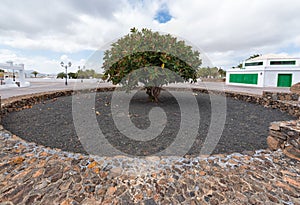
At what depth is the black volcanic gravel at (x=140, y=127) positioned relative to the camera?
3.10 m

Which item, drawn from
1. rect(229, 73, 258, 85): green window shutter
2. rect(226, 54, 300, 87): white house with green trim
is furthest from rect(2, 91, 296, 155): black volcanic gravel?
rect(229, 73, 258, 85): green window shutter

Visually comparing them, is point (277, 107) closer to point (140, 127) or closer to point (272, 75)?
point (140, 127)

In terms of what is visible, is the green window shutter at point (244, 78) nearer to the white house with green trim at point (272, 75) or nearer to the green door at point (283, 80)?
the white house with green trim at point (272, 75)

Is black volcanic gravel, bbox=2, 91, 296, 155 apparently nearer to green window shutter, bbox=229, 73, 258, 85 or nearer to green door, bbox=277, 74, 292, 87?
green window shutter, bbox=229, 73, 258, 85

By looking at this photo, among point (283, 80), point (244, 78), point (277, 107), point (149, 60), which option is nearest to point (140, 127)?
point (149, 60)

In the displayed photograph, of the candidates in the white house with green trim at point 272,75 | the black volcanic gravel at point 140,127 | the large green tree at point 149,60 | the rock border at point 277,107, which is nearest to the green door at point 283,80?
the white house with green trim at point 272,75

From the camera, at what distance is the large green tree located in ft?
16.0

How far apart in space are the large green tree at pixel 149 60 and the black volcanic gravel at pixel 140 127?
119cm

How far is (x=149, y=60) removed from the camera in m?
4.98

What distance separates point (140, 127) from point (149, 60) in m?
2.32

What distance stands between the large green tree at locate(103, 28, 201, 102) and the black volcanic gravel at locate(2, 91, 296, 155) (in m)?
1.19

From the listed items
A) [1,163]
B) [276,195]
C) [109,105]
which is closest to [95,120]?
[109,105]

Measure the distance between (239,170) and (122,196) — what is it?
178 centimetres

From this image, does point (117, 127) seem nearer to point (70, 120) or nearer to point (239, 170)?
point (70, 120)
